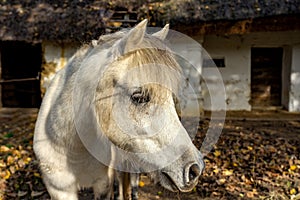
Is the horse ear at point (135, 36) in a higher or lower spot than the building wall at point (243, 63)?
higher

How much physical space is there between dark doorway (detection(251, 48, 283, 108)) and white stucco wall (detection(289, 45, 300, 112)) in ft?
1.76

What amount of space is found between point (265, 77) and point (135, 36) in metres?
8.12

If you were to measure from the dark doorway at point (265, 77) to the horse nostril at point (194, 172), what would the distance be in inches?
311

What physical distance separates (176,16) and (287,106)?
3.57 m

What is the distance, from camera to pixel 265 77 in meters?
9.30

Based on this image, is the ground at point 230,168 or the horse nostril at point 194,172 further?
the ground at point 230,168

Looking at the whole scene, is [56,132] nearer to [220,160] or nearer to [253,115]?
[220,160]

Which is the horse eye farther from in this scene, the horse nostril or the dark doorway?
the dark doorway

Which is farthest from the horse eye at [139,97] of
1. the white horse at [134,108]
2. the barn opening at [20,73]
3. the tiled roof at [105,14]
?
the barn opening at [20,73]

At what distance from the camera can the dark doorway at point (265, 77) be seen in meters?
9.23

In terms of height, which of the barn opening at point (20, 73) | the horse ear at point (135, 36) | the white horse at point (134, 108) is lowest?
the barn opening at point (20, 73)

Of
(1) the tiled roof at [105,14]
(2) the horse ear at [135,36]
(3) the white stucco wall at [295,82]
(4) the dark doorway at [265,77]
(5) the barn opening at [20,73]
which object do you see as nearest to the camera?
(2) the horse ear at [135,36]

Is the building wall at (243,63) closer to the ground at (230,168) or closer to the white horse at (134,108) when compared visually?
the ground at (230,168)

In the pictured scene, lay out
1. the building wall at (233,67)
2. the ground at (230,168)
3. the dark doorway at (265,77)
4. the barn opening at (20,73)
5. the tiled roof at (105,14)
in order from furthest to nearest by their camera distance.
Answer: the barn opening at (20,73)
the dark doorway at (265,77)
the building wall at (233,67)
the tiled roof at (105,14)
the ground at (230,168)
